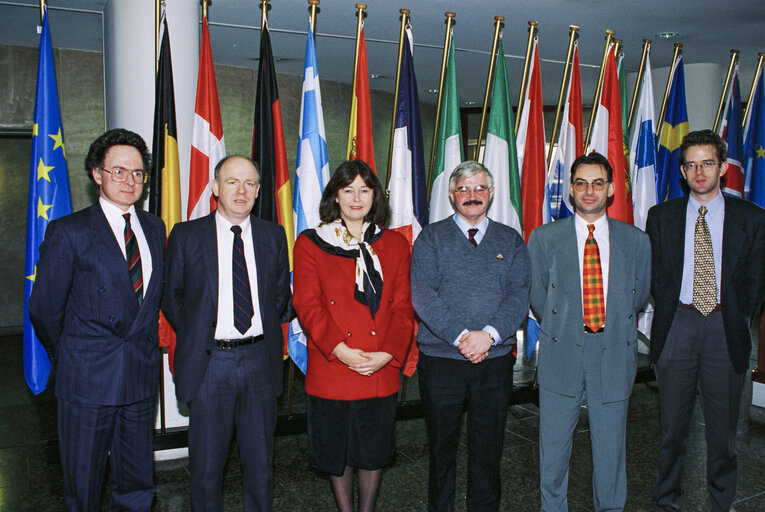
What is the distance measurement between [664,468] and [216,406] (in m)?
2.05

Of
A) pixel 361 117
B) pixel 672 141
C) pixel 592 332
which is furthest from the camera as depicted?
pixel 672 141

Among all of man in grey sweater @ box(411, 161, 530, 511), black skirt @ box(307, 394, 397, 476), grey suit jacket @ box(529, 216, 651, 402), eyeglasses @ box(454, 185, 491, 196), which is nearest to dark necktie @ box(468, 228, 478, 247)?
man in grey sweater @ box(411, 161, 530, 511)

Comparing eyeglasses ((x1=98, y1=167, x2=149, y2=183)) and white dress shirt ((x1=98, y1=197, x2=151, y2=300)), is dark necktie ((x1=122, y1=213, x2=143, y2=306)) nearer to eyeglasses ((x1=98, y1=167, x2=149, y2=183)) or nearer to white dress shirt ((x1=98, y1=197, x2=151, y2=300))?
white dress shirt ((x1=98, y1=197, x2=151, y2=300))

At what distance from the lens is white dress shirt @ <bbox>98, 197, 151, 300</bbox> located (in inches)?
95.3

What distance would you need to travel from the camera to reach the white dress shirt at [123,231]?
7.95 ft

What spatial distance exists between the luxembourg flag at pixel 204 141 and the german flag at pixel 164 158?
86mm

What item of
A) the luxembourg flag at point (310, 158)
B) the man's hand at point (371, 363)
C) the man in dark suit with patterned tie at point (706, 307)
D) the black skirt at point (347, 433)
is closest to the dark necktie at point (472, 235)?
the man's hand at point (371, 363)

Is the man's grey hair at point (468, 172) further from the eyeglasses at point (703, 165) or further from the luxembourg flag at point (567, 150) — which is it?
the luxembourg flag at point (567, 150)

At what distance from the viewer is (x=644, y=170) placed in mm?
4332

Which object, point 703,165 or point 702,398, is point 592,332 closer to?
point 702,398

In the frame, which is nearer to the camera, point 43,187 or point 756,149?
point 43,187

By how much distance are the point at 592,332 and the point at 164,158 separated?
2.37m

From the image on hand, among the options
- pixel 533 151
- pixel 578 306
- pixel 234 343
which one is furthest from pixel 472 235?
pixel 533 151

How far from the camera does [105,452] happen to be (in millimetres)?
2412
